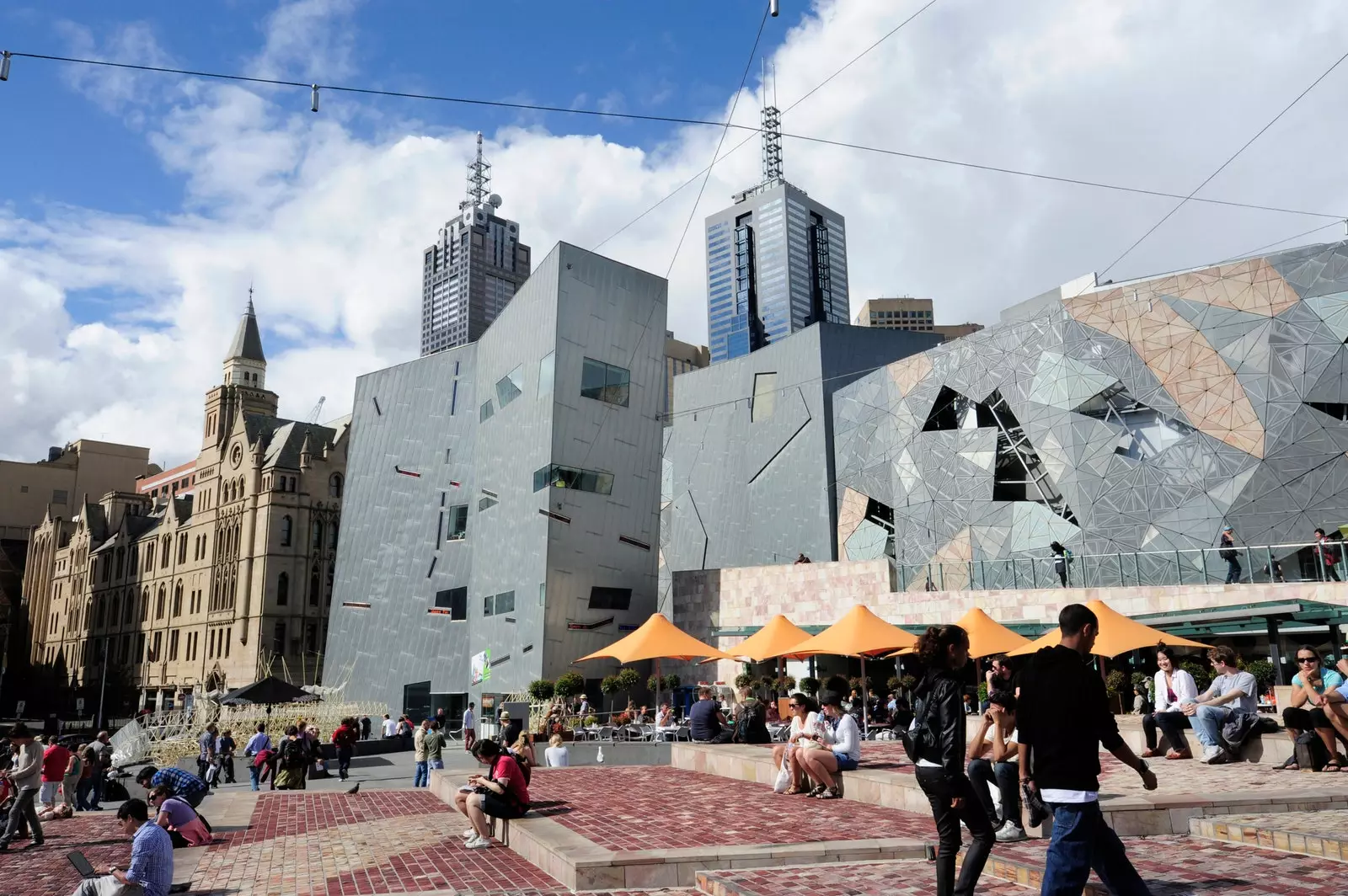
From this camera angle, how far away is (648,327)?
39281 mm

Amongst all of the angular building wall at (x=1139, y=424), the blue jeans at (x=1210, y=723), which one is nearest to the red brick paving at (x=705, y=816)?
the blue jeans at (x=1210, y=723)

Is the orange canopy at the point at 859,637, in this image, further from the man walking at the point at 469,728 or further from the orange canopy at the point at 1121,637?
the man walking at the point at 469,728

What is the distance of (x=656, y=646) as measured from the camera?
2262 cm

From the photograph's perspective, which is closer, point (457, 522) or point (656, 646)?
point (656, 646)

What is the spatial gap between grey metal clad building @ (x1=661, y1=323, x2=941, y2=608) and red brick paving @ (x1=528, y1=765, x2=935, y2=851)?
28.1m

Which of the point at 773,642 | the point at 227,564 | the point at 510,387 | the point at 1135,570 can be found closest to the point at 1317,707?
the point at 773,642

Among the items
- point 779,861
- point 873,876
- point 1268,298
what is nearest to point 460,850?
point 779,861

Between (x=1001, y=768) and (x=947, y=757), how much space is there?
9.27 feet

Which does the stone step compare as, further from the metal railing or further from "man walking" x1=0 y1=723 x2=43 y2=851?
the metal railing

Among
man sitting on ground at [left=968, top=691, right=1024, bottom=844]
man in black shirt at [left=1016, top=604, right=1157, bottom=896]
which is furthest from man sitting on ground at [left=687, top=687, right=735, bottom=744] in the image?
man in black shirt at [left=1016, top=604, right=1157, bottom=896]

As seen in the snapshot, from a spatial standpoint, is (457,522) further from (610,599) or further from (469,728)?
(469,728)

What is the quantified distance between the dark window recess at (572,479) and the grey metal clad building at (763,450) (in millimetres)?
6792

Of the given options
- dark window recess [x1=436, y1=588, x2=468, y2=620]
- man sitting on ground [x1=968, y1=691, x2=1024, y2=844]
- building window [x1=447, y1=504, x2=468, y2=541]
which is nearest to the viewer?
man sitting on ground [x1=968, y1=691, x2=1024, y2=844]

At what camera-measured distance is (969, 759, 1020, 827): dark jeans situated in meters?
8.34
